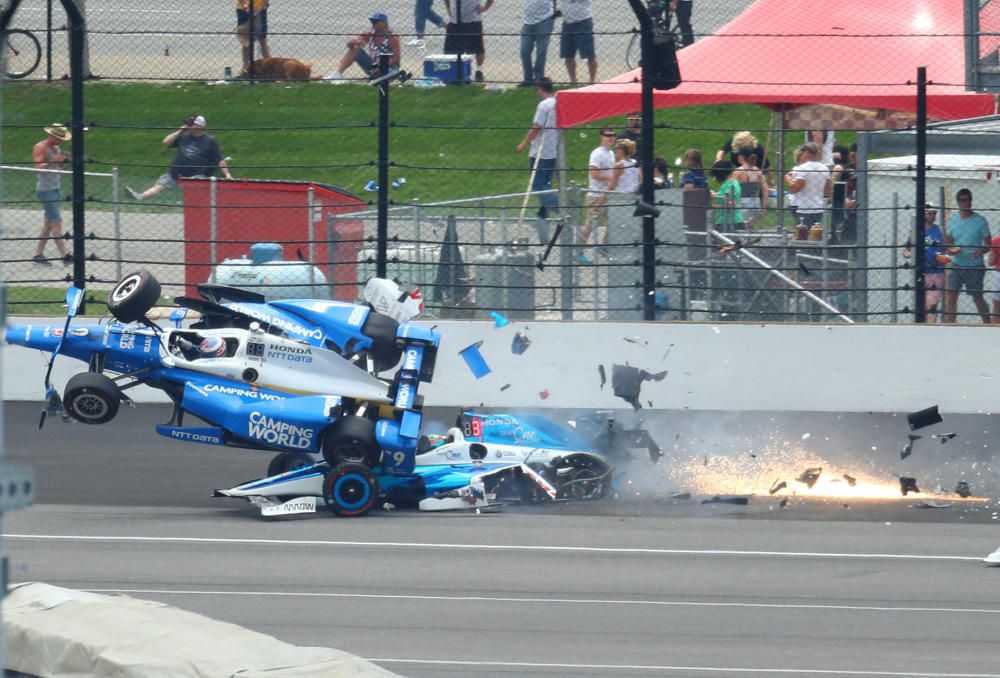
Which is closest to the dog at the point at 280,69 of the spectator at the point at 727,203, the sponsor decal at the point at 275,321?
the spectator at the point at 727,203

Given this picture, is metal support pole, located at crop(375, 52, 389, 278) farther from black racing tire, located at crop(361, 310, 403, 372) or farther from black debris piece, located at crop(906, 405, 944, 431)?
black debris piece, located at crop(906, 405, 944, 431)

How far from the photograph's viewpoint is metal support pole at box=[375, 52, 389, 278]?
44.5 feet

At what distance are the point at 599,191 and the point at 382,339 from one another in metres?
3.55

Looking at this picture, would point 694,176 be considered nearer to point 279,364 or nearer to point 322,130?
point 322,130

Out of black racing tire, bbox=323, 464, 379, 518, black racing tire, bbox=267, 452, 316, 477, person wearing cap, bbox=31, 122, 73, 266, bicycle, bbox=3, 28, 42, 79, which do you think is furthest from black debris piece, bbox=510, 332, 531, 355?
bicycle, bbox=3, 28, 42, 79

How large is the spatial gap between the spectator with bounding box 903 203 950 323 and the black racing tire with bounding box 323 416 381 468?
575 centimetres

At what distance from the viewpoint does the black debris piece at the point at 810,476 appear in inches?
446

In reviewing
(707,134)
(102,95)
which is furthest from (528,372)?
(707,134)

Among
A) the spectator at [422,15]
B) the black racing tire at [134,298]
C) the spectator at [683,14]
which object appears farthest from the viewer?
the spectator at [683,14]

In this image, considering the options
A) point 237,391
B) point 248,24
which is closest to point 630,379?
point 237,391

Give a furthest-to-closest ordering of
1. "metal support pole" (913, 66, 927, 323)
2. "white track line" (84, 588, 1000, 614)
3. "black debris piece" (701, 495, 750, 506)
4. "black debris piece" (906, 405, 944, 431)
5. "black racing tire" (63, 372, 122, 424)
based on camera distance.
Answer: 1. "metal support pole" (913, 66, 927, 323)
2. "black debris piece" (906, 405, 944, 431)
3. "black debris piece" (701, 495, 750, 506)
4. "black racing tire" (63, 372, 122, 424)
5. "white track line" (84, 588, 1000, 614)

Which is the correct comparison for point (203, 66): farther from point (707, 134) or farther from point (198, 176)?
point (707, 134)

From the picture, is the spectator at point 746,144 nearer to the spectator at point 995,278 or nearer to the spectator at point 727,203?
the spectator at point 727,203

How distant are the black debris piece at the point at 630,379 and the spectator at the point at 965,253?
9.27ft
